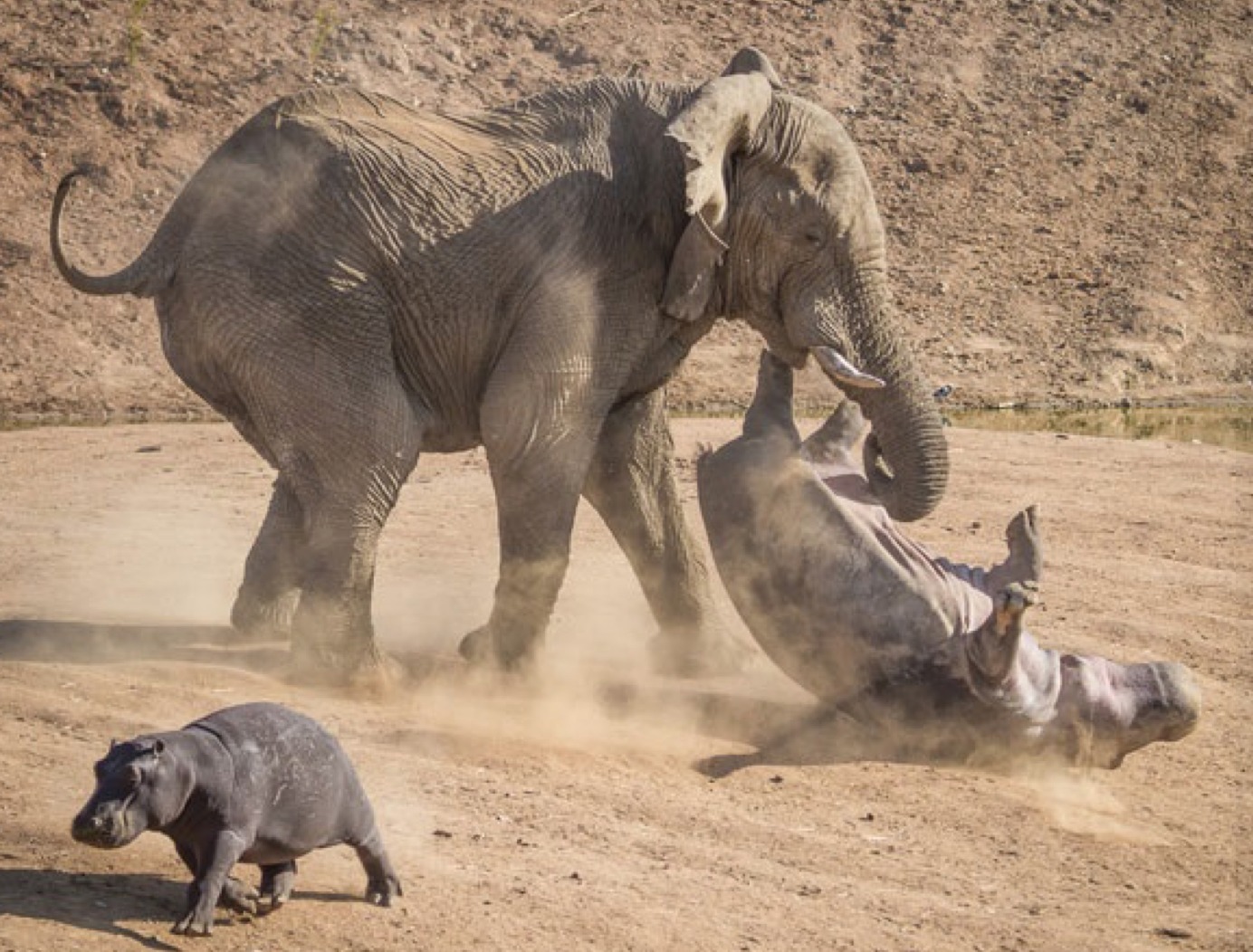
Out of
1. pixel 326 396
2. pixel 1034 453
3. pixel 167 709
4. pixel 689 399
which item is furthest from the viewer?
pixel 689 399

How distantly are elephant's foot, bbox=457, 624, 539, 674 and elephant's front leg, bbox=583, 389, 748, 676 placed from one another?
2.74ft

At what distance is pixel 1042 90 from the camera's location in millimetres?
24812

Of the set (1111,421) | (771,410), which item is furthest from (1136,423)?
(771,410)

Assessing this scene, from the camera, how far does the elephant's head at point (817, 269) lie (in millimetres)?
10156

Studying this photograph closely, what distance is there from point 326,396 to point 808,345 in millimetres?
2050

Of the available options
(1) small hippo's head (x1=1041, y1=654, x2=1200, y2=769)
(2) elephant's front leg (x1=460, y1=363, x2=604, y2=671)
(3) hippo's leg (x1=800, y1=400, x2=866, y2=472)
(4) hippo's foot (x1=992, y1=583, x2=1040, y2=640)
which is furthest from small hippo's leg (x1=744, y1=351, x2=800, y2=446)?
(1) small hippo's head (x1=1041, y1=654, x2=1200, y2=769)

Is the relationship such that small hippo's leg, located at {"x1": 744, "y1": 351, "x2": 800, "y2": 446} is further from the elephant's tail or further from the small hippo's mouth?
the small hippo's mouth

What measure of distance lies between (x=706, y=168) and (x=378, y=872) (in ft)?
12.5

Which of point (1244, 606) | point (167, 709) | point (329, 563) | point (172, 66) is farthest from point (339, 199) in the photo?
point (172, 66)

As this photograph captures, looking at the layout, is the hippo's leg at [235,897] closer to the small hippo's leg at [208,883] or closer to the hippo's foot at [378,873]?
the small hippo's leg at [208,883]

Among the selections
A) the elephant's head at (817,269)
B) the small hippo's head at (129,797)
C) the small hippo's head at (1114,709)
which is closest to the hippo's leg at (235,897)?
the small hippo's head at (129,797)

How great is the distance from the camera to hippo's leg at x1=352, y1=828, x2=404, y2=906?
7023 millimetres

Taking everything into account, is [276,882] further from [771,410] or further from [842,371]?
[842,371]

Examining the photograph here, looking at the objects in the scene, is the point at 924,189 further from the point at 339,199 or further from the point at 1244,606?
the point at 339,199
